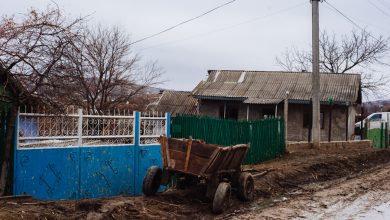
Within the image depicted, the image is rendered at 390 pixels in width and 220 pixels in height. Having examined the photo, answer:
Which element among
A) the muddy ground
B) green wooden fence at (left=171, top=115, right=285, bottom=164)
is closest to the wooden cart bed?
the muddy ground

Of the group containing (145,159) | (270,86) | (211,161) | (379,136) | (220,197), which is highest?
(270,86)

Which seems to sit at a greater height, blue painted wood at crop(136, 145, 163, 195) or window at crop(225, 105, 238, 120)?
window at crop(225, 105, 238, 120)

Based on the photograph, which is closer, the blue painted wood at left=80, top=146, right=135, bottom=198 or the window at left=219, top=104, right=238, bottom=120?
the blue painted wood at left=80, top=146, right=135, bottom=198

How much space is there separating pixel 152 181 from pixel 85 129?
6.09 feet

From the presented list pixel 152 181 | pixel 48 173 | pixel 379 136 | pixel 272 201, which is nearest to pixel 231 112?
pixel 379 136

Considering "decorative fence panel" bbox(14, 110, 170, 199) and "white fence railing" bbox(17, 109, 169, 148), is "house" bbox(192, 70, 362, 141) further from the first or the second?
"decorative fence panel" bbox(14, 110, 170, 199)

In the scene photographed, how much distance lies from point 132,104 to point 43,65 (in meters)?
19.0

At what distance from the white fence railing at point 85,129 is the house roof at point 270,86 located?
19.7 m

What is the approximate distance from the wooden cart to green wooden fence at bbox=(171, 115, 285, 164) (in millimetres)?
3784

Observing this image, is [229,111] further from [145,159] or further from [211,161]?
[211,161]

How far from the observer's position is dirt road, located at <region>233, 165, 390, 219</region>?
33.2 feet

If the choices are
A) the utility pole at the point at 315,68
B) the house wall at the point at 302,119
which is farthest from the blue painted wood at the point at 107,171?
the house wall at the point at 302,119

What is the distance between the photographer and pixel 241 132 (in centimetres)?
1756

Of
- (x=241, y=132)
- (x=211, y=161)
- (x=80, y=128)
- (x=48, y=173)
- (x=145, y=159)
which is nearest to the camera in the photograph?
(x=48, y=173)
